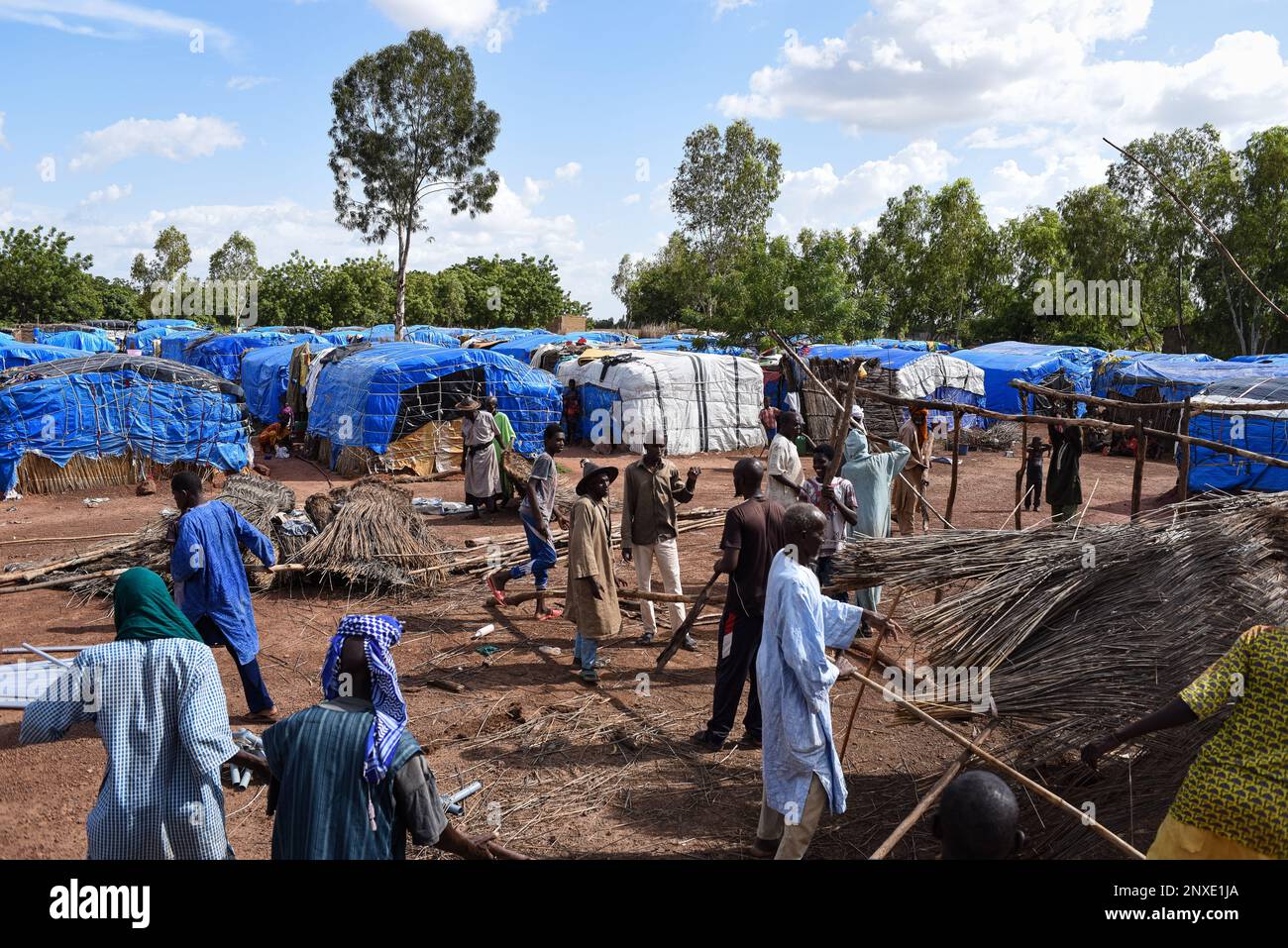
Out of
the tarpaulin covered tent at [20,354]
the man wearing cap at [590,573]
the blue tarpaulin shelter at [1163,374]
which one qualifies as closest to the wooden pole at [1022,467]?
the man wearing cap at [590,573]

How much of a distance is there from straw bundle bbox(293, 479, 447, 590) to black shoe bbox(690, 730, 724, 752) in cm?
448

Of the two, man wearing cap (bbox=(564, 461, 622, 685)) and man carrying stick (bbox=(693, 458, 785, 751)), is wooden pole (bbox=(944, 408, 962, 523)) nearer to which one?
man carrying stick (bbox=(693, 458, 785, 751))

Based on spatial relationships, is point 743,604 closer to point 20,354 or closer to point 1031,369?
point 1031,369

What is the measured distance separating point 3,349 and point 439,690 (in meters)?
24.8

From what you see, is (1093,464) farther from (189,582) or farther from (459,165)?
(459,165)

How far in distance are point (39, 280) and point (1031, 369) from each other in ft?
141

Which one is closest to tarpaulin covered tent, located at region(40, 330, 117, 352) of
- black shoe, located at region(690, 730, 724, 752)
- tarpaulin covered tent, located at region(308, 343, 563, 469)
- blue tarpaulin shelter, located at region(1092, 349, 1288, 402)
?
tarpaulin covered tent, located at region(308, 343, 563, 469)

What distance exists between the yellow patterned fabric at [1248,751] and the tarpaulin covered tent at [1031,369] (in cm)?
2185

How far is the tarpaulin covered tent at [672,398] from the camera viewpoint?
20641 mm

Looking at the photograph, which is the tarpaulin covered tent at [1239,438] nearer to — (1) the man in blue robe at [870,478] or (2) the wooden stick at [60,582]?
(1) the man in blue robe at [870,478]

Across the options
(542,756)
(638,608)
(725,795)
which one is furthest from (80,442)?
(725,795)

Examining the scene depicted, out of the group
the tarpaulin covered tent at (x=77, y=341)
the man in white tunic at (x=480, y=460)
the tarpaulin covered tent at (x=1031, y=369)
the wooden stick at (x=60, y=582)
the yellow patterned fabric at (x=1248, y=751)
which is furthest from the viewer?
the tarpaulin covered tent at (x=77, y=341)

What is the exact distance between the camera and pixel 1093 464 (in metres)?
19.9
